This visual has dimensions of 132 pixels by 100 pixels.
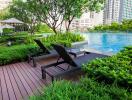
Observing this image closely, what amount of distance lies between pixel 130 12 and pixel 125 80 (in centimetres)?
4766

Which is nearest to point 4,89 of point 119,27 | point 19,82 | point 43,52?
point 19,82

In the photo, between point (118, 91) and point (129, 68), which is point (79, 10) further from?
Result: point (118, 91)

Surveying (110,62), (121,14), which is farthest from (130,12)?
(110,62)

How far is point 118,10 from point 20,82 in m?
48.1

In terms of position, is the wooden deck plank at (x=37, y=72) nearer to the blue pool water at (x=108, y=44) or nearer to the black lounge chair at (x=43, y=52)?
the black lounge chair at (x=43, y=52)

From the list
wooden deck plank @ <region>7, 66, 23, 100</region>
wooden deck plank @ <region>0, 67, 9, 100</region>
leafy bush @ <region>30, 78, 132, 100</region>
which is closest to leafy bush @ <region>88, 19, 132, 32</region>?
wooden deck plank @ <region>7, 66, 23, 100</region>

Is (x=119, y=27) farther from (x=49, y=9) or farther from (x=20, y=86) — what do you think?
(x=20, y=86)

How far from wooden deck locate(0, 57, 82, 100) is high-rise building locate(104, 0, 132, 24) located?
129 feet

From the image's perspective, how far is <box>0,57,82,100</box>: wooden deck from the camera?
12.2 ft

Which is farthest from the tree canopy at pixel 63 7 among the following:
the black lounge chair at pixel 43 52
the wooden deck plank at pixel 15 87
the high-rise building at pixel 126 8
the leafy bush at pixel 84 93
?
the high-rise building at pixel 126 8

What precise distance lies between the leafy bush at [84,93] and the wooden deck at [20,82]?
116 centimetres

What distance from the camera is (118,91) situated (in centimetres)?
243

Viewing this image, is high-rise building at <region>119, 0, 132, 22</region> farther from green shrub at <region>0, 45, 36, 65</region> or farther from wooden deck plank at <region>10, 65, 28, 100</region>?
wooden deck plank at <region>10, 65, 28, 100</region>

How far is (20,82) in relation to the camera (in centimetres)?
450
